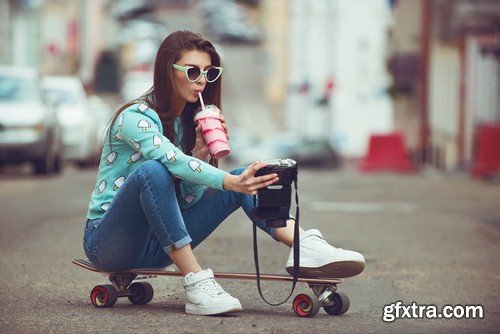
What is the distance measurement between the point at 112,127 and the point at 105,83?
73.7m

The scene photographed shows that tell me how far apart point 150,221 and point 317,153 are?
37774mm

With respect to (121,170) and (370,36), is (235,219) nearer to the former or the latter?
(121,170)

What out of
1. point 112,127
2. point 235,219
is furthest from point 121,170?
point 235,219

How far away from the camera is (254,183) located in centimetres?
606

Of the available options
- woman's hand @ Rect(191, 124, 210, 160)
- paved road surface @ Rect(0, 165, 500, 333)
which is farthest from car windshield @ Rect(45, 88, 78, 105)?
woman's hand @ Rect(191, 124, 210, 160)

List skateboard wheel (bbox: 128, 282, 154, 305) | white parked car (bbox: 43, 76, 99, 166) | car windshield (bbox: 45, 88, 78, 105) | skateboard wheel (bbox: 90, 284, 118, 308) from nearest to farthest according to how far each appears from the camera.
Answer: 1. skateboard wheel (bbox: 90, 284, 118, 308)
2. skateboard wheel (bbox: 128, 282, 154, 305)
3. white parked car (bbox: 43, 76, 99, 166)
4. car windshield (bbox: 45, 88, 78, 105)

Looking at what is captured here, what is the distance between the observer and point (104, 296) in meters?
6.72

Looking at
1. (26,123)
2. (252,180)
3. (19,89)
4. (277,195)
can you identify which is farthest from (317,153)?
(252,180)

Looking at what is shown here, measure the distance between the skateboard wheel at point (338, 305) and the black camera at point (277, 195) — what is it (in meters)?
0.48

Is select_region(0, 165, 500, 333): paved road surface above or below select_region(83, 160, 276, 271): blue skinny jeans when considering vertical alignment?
below

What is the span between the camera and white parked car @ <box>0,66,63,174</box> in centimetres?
2061

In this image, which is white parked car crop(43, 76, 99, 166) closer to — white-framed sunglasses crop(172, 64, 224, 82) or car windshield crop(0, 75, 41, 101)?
car windshield crop(0, 75, 41, 101)

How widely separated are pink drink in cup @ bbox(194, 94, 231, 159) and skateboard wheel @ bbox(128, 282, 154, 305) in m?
0.87

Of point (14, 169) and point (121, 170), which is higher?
point (121, 170)
